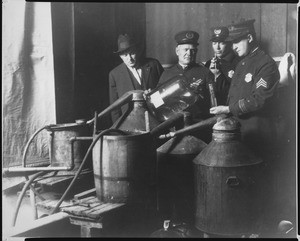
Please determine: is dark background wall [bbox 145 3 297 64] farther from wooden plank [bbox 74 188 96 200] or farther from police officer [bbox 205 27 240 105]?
wooden plank [bbox 74 188 96 200]

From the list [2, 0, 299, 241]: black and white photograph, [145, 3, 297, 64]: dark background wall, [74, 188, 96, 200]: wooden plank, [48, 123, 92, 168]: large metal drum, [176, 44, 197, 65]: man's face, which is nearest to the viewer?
[2, 0, 299, 241]: black and white photograph

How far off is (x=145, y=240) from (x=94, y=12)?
4.03 metres

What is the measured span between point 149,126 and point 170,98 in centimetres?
50

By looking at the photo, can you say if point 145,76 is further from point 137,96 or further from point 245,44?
point 245,44

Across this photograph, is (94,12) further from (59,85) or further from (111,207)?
(111,207)

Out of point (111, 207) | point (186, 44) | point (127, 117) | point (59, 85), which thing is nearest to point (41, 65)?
point (59, 85)

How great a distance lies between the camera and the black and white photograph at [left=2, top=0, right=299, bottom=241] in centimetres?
366

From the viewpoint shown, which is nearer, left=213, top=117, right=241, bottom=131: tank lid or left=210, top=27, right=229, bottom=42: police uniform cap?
left=213, top=117, right=241, bottom=131: tank lid

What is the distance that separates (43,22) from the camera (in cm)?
531

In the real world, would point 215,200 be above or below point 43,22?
below

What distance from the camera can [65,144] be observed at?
164 inches

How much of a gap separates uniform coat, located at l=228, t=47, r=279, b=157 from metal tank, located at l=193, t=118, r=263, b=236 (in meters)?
0.69

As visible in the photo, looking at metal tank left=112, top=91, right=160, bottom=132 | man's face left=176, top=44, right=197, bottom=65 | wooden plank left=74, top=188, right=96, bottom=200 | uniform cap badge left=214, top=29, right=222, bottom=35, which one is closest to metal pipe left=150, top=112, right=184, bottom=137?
metal tank left=112, top=91, right=160, bottom=132

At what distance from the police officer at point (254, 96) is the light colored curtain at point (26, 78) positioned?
8.32 feet
